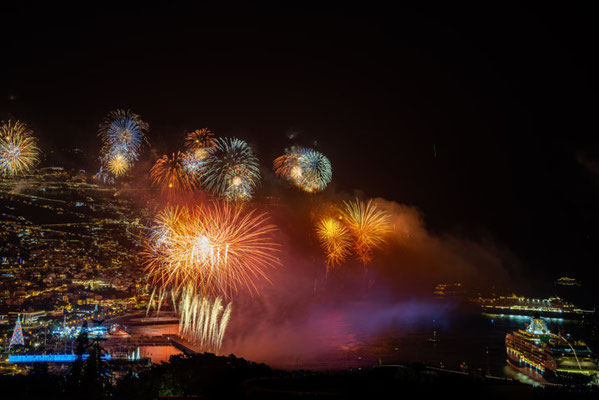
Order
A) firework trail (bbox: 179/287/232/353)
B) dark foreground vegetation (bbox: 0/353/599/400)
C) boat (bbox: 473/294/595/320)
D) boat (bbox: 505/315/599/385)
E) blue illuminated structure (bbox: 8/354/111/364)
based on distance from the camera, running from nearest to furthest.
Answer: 1. dark foreground vegetation (bbox: 0/353/599/400)
2. blue illuminated structure (bbox: 8/354/111/364)
3. boat (bbox: 505/315/599/385)
4. firework trail (bbox: 179/287/232/353)
5. boat (bbox: 473/294/595/320)

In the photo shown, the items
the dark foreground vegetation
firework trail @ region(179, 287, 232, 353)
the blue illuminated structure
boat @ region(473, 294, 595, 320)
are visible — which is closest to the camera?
the dark foreground vegetation

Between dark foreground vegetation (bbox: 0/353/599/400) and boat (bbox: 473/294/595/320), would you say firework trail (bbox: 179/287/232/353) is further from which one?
boat (bbox: 473/294/595/320)

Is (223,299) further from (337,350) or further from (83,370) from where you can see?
(83,370)

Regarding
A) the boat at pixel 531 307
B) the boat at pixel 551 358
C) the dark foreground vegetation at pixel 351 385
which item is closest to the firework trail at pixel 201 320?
the dark foreground vegetation at pixel 351 385

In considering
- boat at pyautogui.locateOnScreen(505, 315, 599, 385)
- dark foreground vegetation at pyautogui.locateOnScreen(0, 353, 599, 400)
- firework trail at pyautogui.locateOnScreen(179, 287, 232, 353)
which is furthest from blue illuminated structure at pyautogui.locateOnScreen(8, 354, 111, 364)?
boat at pyautogui.locateOnScreen(505, 315, 599, 385)

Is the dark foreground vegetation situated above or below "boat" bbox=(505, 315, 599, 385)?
above

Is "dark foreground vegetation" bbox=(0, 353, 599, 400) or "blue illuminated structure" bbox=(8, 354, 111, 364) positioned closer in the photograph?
"dark foreground vegetation" bbox=(0, 353, 599, 400)

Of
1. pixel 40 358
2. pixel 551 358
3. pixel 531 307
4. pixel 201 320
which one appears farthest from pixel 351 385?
pixel 531 307
